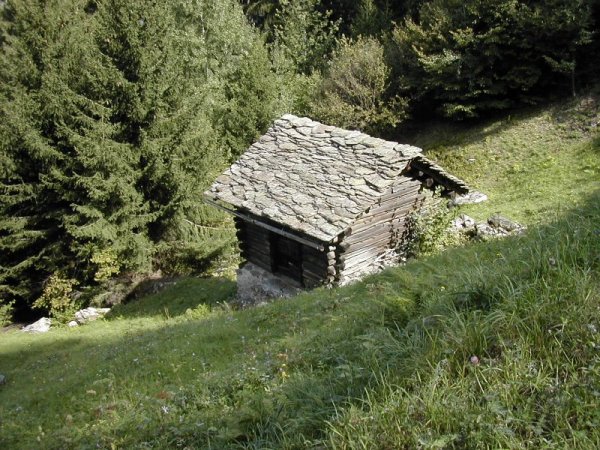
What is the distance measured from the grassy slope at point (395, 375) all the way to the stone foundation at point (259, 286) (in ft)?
14.6

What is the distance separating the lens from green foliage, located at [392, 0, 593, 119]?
A: 18906mm

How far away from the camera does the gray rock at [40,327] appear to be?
1803 centimetres

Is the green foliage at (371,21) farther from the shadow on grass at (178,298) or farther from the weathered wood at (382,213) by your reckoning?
the shadow on grass at (178,298)

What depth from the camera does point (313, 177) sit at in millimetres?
13336

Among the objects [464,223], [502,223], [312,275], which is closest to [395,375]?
[312,275]

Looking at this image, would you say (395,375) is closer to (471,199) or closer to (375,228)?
(375,228)

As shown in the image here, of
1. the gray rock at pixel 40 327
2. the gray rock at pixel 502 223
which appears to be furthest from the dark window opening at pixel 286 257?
the gray rock at pixel 40 327

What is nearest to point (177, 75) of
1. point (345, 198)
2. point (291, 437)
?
point (345, 198)

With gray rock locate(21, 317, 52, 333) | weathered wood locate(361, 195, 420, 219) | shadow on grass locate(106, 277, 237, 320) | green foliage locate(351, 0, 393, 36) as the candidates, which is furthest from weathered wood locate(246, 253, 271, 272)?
green foliage locate(351, 0, 393, 36)

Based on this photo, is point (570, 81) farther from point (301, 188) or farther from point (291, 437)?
point (291, 437)

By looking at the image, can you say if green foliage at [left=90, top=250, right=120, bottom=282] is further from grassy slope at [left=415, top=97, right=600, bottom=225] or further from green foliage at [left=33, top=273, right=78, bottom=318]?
grassy slope at [left=415, top=97, right=600, bottom=225]

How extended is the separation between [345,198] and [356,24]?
2175cm

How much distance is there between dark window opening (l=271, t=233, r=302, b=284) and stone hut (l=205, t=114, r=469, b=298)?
0.03 m

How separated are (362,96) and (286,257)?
11528 mm
